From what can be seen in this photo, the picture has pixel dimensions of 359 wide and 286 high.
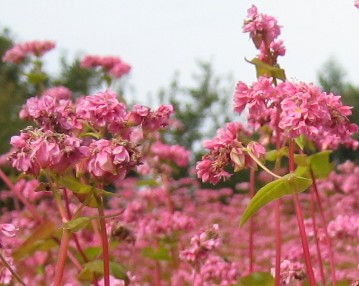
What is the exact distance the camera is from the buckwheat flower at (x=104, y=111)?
1.54 metres

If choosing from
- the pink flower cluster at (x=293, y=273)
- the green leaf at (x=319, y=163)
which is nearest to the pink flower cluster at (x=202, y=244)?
the pink flower cluster at (x=293, y=273)

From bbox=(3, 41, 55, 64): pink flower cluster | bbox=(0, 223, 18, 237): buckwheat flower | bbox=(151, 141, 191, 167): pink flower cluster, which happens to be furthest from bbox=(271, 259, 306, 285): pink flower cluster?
bbox=(3, 41, 55, 64): pink flower cluster

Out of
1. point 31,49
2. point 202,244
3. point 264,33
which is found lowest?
point 202,244

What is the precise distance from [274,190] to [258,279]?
41 centimetres

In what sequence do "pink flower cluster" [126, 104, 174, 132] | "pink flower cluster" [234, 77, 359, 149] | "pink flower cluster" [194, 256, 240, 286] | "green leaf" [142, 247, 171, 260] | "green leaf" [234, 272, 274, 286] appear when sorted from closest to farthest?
"pink flower cluster" [234, 77, 359, 149], "pink flower cluster" [126, 104, 174, 132], "green leaf" [234, 272, 274, 286], "pink flower cluster" [194, 256, 240, 286], "green leaf" [142, 247, 171, 260]

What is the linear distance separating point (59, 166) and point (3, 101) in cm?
1415

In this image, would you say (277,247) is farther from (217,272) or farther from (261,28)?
(217,272)

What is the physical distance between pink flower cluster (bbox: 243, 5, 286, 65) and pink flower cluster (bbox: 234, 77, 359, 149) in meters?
0.27

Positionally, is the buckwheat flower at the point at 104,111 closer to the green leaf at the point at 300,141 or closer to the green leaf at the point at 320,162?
the green leaf at the point at 300,141

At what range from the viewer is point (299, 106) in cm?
150

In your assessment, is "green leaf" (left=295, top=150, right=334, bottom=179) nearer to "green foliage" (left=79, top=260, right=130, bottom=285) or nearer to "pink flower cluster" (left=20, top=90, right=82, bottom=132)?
"green foliage" (left=79, top=260, right=130, bottom=285)

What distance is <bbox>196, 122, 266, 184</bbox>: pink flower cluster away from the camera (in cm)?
154

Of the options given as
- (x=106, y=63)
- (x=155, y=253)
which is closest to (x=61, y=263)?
(x=155, y=253)

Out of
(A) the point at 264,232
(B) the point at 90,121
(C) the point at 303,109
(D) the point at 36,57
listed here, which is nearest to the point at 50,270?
(D) the point at 36,57
